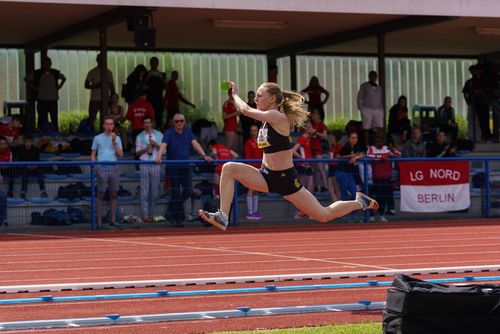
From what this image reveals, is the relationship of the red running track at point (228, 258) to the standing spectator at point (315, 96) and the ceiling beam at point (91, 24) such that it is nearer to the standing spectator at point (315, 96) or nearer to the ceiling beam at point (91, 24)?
the ceiling beam at point (91, 24)

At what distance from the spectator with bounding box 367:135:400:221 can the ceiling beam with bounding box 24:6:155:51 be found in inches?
216

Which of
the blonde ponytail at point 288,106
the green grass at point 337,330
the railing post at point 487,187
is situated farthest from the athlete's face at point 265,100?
the railing post at point 487,187

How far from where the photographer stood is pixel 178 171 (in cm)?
2052

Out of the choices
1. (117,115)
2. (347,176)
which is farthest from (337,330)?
(117,115)

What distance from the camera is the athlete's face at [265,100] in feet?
34.5

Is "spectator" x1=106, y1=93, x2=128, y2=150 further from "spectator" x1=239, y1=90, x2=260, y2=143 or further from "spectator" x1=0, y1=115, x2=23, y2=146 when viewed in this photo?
"spectator" x1=239, y1=90, x2=260, y2=143

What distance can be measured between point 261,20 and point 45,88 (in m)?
5.17

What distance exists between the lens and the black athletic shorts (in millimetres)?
10562

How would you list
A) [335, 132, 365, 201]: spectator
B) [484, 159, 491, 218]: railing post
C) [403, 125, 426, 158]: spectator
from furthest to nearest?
1. [403, 125, 426, 158]: spectator
2. [484, 159, 491, 218]: railing post
3. [335, 132, 365, 201]: spectator

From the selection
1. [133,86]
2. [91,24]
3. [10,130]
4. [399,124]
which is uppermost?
[91,24]

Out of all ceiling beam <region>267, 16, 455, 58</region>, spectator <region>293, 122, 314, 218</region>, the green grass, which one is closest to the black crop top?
the green grass

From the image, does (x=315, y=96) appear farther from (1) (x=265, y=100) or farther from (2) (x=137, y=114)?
(1) (x=265, y=100)

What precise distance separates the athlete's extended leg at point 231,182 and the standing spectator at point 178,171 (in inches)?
374

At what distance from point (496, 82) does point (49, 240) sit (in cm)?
1559
